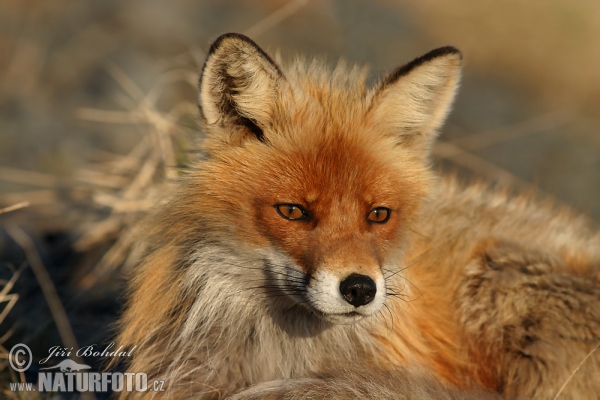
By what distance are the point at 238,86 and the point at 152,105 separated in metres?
3.14

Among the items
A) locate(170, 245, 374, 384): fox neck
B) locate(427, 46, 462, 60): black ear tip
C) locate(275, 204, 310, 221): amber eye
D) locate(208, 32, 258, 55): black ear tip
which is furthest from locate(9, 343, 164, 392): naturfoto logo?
locate(427, 46, 462, 60): black ear tip

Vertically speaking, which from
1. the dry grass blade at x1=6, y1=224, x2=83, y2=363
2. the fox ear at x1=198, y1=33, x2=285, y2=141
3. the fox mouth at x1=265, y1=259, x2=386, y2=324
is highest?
the fox ear at x1=198, y1=33, x2=285, y2=141

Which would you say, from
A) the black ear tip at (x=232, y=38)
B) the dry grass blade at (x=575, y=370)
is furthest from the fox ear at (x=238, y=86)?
the dry grass blade at (x=575, y=370)

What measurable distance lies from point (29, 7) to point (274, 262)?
31.9 ft

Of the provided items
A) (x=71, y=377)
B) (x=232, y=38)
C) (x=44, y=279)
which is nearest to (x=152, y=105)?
(x=44, y=279)

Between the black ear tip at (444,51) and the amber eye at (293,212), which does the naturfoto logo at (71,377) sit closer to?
the amber eye at (293,212)

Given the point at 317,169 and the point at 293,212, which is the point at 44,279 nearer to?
the point at 293,212

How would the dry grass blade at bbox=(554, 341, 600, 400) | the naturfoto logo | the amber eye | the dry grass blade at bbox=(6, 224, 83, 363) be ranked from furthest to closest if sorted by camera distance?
the dry grass blade at bbox=(6, 224, 83, 363)
the naturfoto logo
the dry grass blade at bbox=(554, 341, 600, 400)
the amber eye

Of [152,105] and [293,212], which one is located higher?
[152,105]

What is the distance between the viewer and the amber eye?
10.6 ft

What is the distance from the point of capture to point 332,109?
356cm

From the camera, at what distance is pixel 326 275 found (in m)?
2.99

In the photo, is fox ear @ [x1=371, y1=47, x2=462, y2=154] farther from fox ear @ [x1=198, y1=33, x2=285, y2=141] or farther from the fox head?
fox ear @ [x1=198, y1=33, x2=285, y2=141]

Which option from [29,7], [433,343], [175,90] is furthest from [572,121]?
[29,7]
